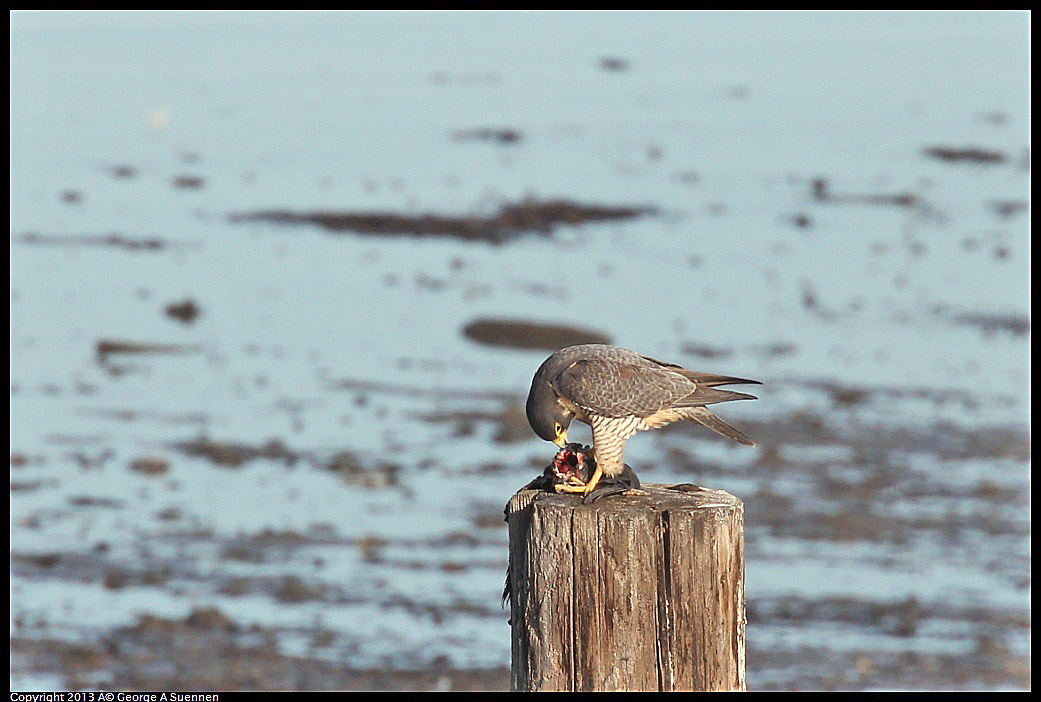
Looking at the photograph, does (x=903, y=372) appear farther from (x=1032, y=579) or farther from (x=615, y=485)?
(x=615, y=485)

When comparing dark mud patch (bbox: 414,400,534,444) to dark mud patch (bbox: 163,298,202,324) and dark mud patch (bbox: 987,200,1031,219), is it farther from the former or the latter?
dark mud patch (bbox: 987,200,1031,219)

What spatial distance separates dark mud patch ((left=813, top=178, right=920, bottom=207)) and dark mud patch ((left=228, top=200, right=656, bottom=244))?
9.08ft

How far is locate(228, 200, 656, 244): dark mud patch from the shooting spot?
56.6ft

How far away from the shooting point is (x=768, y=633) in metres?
7.05

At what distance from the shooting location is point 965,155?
2334 centimetres

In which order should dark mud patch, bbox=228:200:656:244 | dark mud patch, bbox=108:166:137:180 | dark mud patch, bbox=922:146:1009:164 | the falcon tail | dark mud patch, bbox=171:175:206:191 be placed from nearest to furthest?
1. the falcon tail
2. dark mud patch, bbox=228:200:656:244
3. dark mud patch, bbox=171:175:206:191
4. dark mud patch, bbox=108:166:137:180
5. dark mud patch, bbox=922:146:1009:164

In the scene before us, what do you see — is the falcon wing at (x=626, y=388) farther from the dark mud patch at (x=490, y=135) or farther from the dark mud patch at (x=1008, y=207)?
the dark mud patch at (x=490, y=135)

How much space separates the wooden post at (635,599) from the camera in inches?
132

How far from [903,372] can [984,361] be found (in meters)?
1.09

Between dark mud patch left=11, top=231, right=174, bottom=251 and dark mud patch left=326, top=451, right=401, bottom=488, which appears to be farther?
dark mud patch left=11, top=231, right=174, bottom=251

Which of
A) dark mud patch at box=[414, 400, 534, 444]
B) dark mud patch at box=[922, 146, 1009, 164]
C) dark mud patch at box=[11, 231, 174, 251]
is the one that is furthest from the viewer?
dark mud patch at box=[922, 146, 1009, 164]

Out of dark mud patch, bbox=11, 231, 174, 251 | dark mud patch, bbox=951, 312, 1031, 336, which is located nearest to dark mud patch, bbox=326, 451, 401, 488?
dark mud patch, bbox=951, 312, 1031, 336

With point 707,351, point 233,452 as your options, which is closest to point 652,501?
point 233,452
